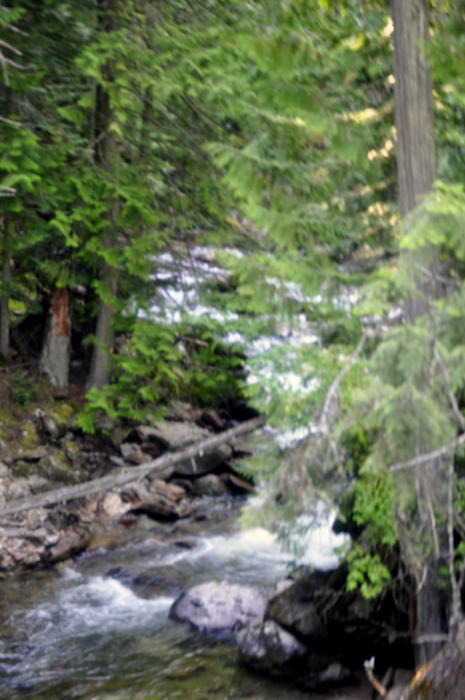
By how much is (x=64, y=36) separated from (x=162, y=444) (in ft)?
26.5

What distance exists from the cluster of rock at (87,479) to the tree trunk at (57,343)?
893 mm

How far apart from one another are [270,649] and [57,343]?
7760 mm

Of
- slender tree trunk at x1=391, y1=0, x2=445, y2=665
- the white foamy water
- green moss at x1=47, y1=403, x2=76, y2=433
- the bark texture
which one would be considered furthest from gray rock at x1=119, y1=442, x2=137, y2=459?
the bark texture

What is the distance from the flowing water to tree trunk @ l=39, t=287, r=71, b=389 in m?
4.02

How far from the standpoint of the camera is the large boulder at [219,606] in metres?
7.66

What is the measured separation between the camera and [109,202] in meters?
10.1

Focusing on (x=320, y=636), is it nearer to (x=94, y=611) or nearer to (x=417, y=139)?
(x=94, y=611)

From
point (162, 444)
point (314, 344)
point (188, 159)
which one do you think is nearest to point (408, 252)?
point (314, 344)

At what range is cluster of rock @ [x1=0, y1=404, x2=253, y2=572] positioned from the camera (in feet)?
30.5

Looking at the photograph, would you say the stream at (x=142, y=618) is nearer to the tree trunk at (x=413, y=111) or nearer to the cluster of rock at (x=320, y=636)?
the cluster of rock at (x=320, y=636)

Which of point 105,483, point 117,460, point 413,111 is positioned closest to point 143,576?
point 105,483

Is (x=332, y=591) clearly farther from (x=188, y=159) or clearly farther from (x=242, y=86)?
(x=188, y=159)

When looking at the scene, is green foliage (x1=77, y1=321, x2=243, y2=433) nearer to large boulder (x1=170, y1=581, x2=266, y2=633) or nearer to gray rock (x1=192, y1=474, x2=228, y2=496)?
gray rock (x1=192, y1=474, x2=228, y2=496)

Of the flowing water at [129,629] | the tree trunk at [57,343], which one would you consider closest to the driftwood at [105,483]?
the flowing water at [129,629]
